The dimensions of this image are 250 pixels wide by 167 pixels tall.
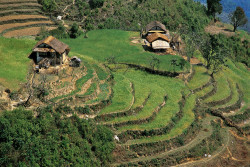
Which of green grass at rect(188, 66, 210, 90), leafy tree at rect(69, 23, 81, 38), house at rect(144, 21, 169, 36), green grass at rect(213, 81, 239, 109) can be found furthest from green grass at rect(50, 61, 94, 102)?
house at rect(144, 21, 169, 36)

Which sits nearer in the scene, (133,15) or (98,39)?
(98,39)

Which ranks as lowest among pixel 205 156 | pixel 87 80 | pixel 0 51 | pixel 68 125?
pixel 205 156

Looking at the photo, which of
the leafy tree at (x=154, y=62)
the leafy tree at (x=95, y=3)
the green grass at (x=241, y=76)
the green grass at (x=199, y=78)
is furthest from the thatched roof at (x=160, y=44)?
the leafy tree at (x=95, y=3)

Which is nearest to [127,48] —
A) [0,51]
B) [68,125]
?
[0,51]

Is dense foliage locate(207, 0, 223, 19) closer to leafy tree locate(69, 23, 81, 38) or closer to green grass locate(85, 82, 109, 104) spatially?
leafy tree locate(69, 23, 81, 38)

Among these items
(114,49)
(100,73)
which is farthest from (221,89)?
(100,73)

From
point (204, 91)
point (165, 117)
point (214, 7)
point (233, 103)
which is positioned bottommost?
point (233, 103)

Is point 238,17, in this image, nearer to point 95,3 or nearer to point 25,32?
point 95,3

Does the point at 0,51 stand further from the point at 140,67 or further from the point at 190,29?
the point at 190,29
